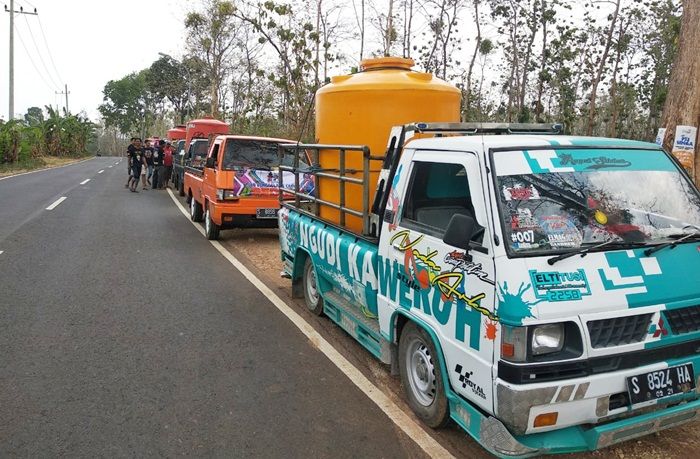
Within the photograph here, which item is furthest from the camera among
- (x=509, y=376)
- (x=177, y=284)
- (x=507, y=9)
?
(x=507, y=9)

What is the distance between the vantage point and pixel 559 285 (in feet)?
9.20

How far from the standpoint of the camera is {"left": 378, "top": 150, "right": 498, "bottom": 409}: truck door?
2949 millimetres

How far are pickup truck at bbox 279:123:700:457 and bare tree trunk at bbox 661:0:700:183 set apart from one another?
11.1 feet

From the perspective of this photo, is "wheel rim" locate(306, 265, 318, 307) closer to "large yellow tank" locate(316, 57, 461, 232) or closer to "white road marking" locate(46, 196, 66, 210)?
"large yellow tank" locate(316, 57, 461, 232)

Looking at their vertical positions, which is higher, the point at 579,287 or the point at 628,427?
the point at 579,287

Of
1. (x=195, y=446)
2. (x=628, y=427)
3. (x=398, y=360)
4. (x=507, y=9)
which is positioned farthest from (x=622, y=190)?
(x=507, y=9)

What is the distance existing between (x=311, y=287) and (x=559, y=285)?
3759mm

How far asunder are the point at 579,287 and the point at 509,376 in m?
0.58

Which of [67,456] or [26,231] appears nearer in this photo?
[67,456]

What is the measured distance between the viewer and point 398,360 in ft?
13.4

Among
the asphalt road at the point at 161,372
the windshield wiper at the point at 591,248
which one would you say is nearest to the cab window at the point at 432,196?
the windshield wiper at the point at 591,248

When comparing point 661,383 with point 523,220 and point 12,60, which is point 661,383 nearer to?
point 523,220

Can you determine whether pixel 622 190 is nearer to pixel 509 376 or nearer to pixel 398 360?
pixel 509 376

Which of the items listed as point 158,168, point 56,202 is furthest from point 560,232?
point 158,168
